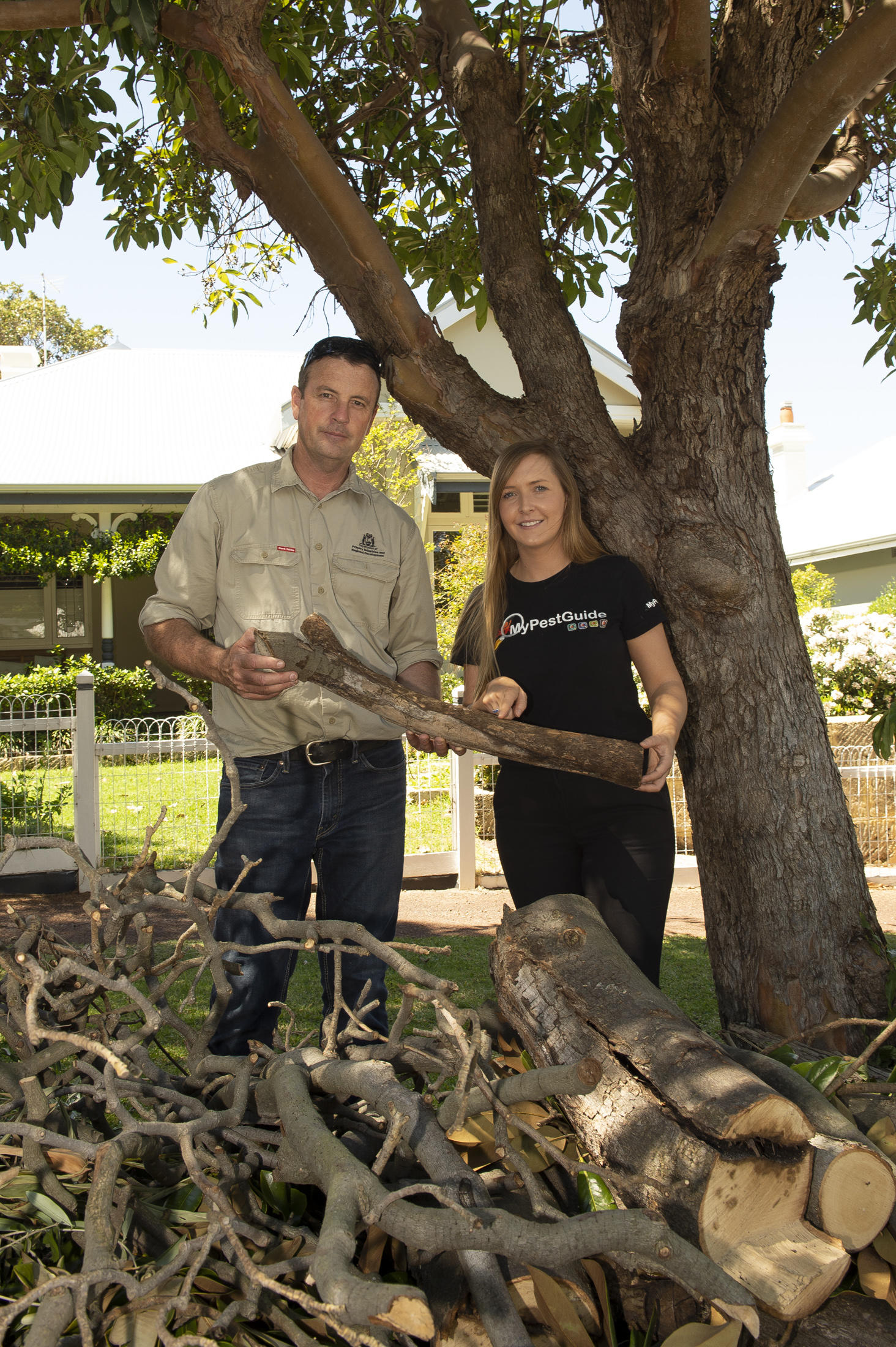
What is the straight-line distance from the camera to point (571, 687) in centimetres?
277

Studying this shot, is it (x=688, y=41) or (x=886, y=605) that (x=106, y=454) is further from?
(x=688, y=41)

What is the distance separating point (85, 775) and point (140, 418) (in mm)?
12359

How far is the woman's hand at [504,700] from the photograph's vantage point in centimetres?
270

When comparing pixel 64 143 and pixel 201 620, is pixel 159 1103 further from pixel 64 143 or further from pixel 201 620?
pixel 64 143

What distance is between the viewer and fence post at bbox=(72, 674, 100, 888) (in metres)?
7.18

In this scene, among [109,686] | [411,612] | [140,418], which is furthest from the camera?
[140,418]

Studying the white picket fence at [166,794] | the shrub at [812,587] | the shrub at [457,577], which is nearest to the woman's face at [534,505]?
the white picket fence at [166,794]

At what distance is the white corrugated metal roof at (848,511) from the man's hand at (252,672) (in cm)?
1810

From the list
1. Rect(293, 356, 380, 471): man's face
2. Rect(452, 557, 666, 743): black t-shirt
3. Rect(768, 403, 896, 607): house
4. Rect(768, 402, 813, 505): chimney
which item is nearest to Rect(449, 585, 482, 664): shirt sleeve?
Rect(452, 557, 666, 743): black t-shirt

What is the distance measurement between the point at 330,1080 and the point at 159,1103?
42 centimetres

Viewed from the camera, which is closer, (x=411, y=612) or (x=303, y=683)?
(x=303, y=683)

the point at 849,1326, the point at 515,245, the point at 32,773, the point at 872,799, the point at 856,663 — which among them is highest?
the point at 515,245

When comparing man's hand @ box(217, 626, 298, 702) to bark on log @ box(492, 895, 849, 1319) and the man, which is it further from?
bark on log @ box(492, 895, 849, 1319)

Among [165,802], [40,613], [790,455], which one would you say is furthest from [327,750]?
[790,455]
